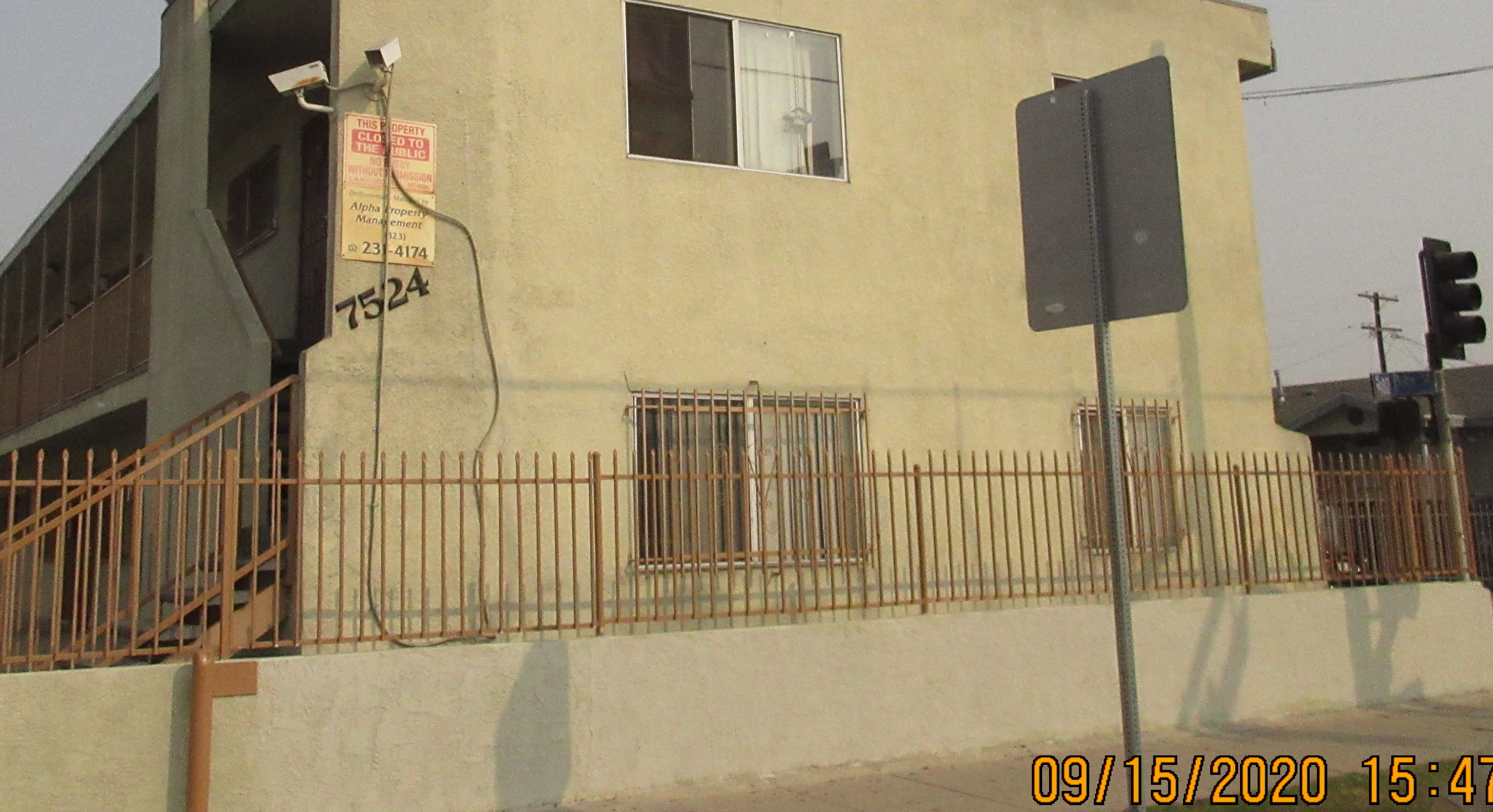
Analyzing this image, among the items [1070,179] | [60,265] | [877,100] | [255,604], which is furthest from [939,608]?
[60,265]

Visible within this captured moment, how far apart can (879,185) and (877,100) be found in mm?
743

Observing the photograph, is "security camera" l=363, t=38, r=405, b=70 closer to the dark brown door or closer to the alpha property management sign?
the alpha property management sign

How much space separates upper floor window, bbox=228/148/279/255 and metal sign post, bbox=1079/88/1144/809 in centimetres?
857

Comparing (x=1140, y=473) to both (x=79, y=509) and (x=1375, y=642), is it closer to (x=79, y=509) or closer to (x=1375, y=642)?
(x=1375, y=642)

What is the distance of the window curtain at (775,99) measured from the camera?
10.2 meters

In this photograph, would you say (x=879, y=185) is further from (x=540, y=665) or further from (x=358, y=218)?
(x=540, y=665)

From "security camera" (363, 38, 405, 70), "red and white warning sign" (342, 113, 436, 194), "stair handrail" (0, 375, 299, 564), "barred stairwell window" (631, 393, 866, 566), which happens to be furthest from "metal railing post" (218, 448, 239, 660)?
"security camera" (363, 38, 405, 70)

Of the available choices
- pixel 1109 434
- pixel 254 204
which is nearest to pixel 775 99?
pixel 254 204

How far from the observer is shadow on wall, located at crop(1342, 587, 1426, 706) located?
11.1 metres

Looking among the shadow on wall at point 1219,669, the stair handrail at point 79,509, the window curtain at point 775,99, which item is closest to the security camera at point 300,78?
the stair handrail at point 79,509

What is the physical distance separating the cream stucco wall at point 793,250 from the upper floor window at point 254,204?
11.6ft

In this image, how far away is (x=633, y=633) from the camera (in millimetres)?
8438

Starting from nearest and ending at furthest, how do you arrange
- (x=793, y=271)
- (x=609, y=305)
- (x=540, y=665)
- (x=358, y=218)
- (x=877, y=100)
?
(x=540, y=665), (x=358, y=218), (x=609, y=305), (x=793, y=271), (x=877, y=100)
